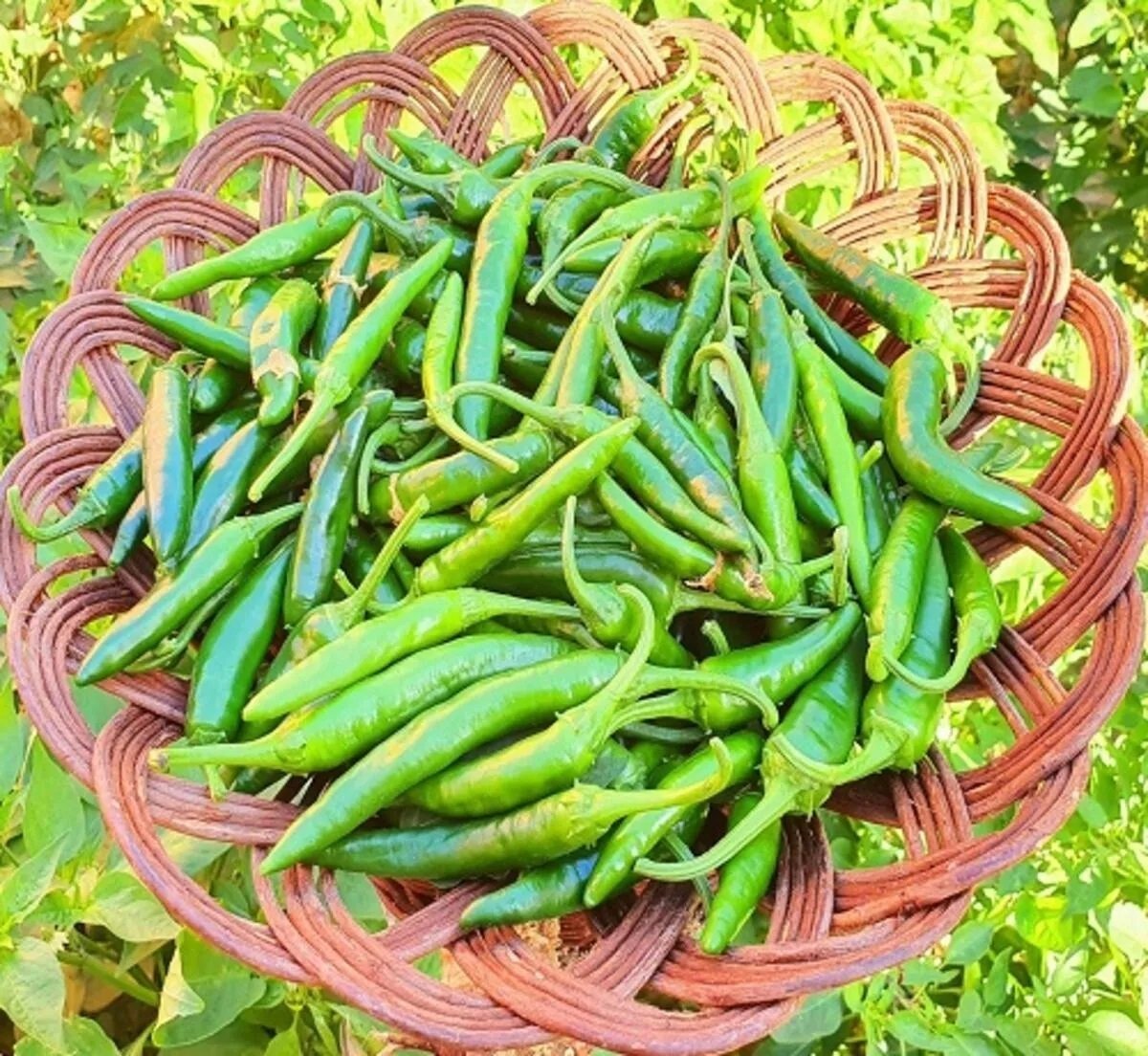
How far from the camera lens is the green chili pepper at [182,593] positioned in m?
1.25

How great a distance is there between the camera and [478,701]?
1170mm

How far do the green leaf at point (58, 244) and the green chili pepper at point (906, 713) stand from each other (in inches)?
48.2

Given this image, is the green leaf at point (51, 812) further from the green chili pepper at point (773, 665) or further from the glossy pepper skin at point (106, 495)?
A: the green chili pepper at point (773, 665)

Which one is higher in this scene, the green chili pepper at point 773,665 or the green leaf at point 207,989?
the green chili pepper at point 773,665

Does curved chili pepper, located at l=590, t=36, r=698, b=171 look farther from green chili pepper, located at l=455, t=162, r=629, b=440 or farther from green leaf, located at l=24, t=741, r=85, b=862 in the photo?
green leaf, located at l=24, t=741, r=85, b=862

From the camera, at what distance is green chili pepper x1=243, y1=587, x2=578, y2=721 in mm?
1174

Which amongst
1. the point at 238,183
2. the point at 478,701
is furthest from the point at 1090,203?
the point at 478,701

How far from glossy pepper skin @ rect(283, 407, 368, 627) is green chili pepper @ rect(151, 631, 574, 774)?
14cm

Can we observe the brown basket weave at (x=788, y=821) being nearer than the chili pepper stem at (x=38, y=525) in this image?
Yes

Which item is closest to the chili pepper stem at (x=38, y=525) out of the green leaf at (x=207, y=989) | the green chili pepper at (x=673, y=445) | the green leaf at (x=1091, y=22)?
the green leaf at (x=207, y=989)

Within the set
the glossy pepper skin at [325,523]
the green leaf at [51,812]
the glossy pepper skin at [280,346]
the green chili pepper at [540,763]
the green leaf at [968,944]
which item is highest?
the glossy pepper skin at [280,346]

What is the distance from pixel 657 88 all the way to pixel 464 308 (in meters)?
0.42

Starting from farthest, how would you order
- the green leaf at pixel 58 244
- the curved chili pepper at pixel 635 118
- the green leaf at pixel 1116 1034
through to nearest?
the green leaf at pixel 58 244, the curved chili pepper at pixel 635 118, the green leaf at pixel 1116 1034

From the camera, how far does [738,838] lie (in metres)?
1.12
